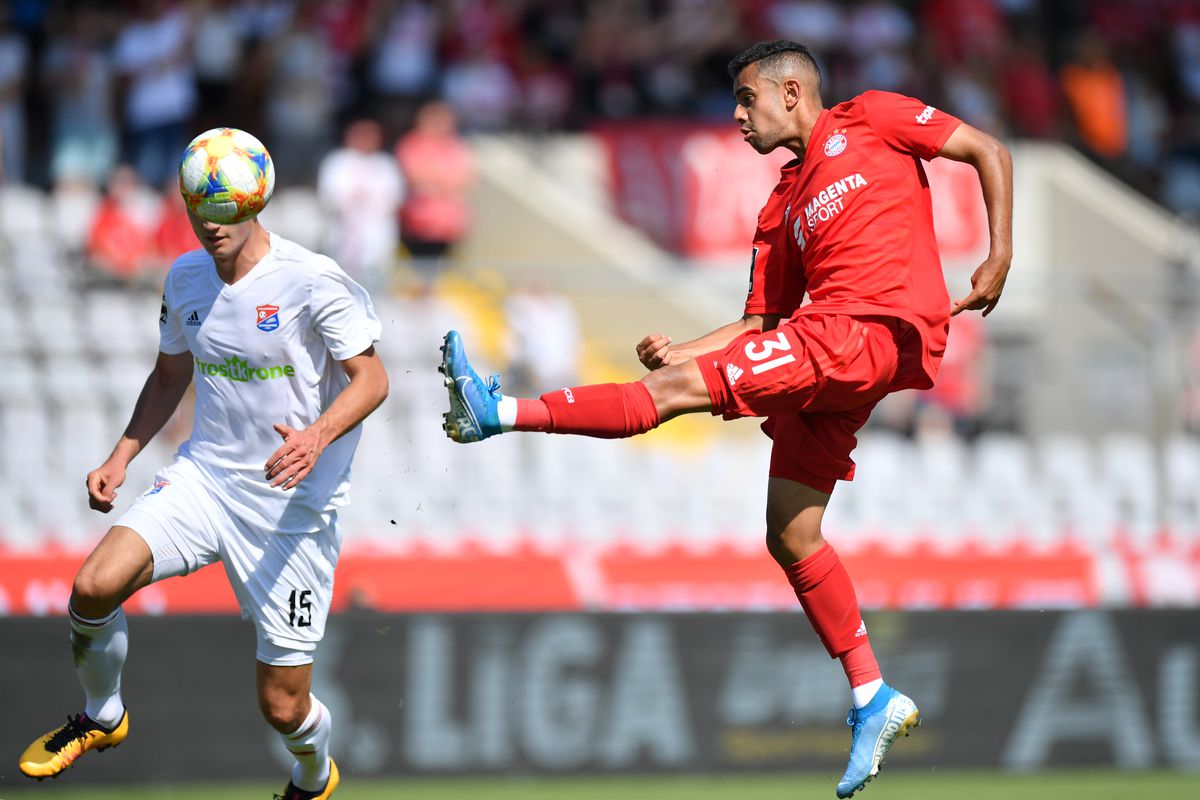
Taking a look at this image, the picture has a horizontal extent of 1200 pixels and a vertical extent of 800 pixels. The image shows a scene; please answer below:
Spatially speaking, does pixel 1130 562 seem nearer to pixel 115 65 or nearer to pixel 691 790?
pixel 691 790

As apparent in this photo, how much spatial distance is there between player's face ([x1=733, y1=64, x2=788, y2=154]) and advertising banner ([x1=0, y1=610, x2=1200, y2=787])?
5.20 m

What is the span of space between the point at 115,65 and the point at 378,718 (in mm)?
7094

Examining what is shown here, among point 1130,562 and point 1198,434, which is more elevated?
point 1198,434

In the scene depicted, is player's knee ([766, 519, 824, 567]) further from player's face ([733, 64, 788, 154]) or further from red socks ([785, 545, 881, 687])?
player's face ([733, 64, 788, 154])

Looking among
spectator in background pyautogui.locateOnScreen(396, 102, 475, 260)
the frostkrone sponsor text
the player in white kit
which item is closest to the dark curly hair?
the player in white kit

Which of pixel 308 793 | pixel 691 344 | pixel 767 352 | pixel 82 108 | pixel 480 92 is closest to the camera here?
pixel 767 352

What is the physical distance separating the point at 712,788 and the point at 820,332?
5568mm

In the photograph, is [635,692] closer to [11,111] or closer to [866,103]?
[866,103]

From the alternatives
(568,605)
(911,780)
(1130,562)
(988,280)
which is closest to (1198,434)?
(1130,562)

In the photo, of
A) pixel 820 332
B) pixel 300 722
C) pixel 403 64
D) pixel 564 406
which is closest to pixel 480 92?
pixel 403 64

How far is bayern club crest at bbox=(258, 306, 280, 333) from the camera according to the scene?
6.61 meters

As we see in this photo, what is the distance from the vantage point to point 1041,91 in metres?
17.6

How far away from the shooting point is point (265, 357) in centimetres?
666

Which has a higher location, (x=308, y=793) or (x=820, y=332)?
(x=820, y=332)
